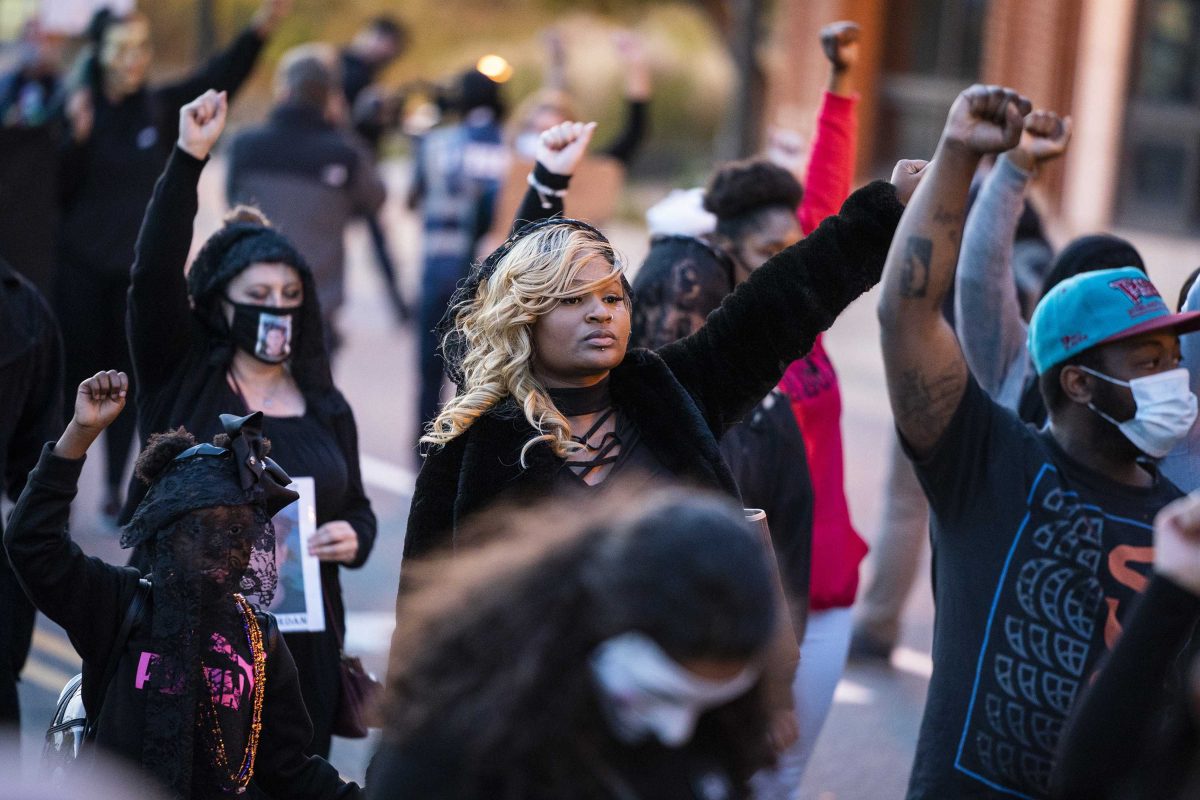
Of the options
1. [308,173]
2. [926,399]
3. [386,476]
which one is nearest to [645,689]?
[926,399]

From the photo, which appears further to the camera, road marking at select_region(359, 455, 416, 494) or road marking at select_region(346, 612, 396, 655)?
road marking at select_region(359, 455, 416, 494)

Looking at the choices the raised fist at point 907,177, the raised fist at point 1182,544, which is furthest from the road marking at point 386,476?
the raised fist at point 1182,544

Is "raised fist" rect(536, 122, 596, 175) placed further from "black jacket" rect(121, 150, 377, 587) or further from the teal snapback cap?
the teal snapback cap

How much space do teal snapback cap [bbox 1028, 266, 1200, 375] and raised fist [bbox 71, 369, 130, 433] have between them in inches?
73.4

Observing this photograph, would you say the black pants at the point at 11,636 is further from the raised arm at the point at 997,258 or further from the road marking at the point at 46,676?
the raised arm at the point at 997,258

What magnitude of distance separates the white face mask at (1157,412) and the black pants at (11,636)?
9.11ft

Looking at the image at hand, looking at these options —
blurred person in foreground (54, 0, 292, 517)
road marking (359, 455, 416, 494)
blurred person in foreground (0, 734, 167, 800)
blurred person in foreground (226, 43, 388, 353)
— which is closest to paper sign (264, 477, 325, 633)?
blurred person in foreground (0, 734, 167, 800)

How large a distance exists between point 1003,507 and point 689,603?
1.35 meters

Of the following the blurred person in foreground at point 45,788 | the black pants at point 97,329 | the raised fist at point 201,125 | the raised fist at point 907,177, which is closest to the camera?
the blurred person in foreground at point 45,788

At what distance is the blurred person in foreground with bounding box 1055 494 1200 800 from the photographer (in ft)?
7.97

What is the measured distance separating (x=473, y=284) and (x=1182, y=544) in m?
1.76

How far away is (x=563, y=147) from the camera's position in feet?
14.9

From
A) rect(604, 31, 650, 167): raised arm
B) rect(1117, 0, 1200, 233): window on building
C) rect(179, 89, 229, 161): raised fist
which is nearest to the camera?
rect(179, 89, 229, 161): raised fist

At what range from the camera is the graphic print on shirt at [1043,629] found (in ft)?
10.3
